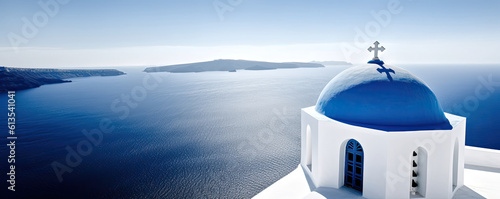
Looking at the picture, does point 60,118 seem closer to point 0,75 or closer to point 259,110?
point 259,110

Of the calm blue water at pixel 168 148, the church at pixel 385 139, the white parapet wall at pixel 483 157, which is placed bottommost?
the calm blue water at pixel 168 148

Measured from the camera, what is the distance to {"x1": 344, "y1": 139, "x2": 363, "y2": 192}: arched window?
7.62 metres

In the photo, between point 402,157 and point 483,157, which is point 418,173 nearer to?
point 402,157

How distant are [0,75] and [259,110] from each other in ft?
226

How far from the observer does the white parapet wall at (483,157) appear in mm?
9367

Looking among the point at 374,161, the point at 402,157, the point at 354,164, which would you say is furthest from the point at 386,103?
the point at 354,164

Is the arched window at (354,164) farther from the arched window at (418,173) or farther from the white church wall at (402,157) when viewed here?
the arched window at (418,173)

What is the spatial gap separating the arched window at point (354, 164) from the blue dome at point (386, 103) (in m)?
0.79

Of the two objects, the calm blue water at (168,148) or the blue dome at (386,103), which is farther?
the calm blue water at (168,148)

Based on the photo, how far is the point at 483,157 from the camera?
9.56 m

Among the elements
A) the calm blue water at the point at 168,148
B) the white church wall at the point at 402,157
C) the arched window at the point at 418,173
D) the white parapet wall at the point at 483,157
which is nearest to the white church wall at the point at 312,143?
the white church wall at the point at 402,157

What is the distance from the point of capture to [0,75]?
64500 millimetres

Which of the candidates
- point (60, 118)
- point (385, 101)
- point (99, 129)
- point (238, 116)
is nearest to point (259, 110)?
point (238, 116)

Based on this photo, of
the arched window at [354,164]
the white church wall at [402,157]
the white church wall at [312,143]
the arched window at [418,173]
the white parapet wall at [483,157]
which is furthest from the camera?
the white parapet wall at [483,157]
